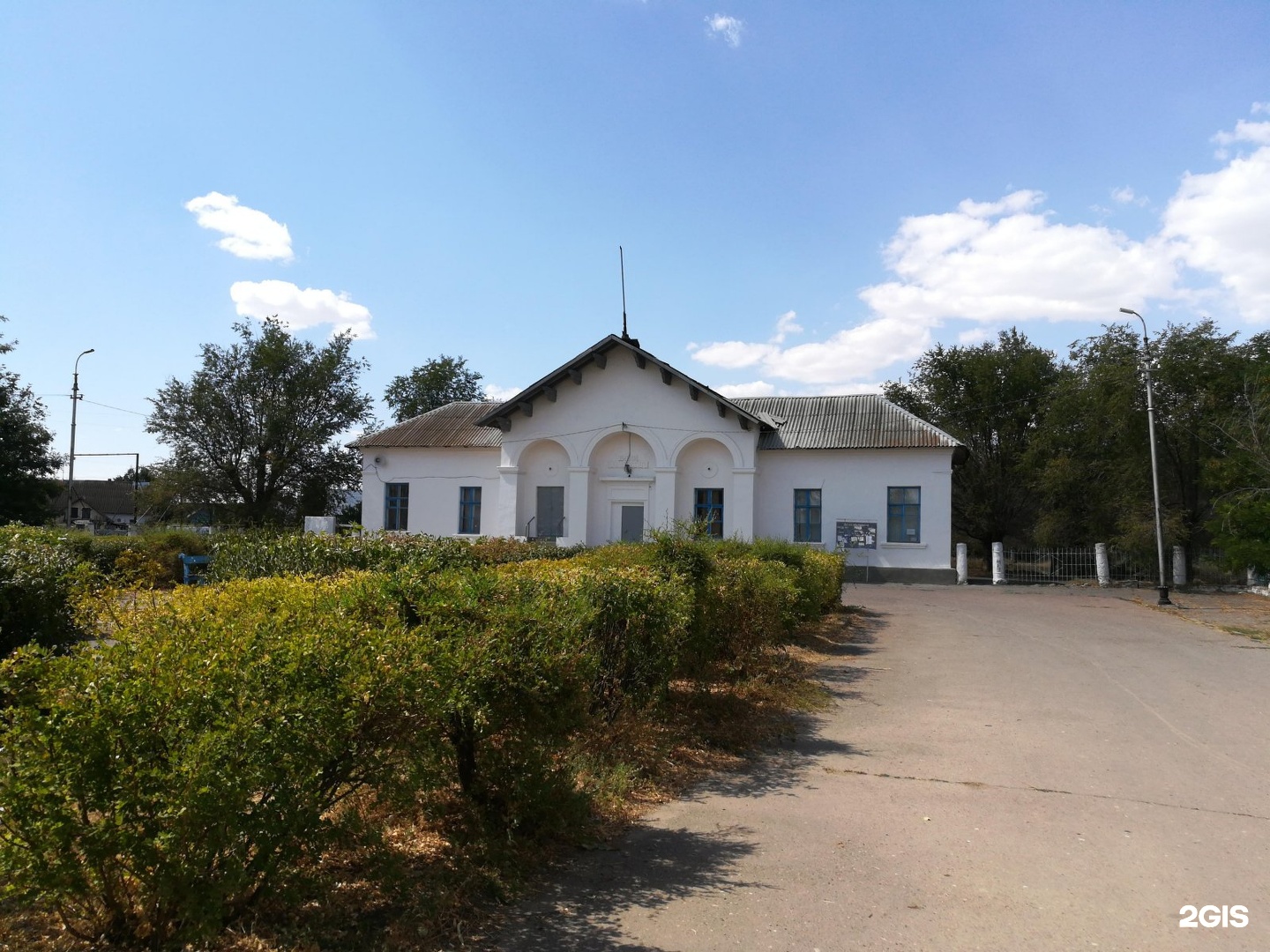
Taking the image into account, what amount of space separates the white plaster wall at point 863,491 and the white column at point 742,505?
0.96m

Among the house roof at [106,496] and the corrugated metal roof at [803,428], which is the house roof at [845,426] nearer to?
the corrugated metal roof at [803,428]

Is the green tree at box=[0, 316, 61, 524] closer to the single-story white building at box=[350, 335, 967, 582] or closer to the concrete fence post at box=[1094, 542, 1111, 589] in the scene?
the single-story white building at box=[350, 335, 967, 582]

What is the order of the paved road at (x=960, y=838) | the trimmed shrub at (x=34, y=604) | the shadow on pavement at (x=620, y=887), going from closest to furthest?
the shadow on pavement at (x=620, y=887) → the paved road at (x=960, y=838) → the trimmed shrub at (x=34, y=604)

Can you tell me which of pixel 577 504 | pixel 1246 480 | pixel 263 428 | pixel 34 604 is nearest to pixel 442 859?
pixel 34 604

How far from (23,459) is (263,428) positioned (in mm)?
11296

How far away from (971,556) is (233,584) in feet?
149

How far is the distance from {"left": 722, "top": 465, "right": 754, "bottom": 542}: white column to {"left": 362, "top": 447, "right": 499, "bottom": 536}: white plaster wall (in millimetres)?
9468

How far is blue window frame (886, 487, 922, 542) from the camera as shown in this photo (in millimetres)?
30578

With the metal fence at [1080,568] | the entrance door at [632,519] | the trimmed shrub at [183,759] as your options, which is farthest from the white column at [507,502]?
the trimmed shrub at [183,759]

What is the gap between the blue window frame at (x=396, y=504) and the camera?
3534cm

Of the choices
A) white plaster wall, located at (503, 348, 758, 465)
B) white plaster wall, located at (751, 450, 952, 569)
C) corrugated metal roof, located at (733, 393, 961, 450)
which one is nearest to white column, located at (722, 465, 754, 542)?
white plaster wall, located at (503, 348, 758, 465)

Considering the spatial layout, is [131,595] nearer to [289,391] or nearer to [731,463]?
[731,463]

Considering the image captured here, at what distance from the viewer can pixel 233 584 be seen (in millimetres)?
5160

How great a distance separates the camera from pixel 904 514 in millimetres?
30750
